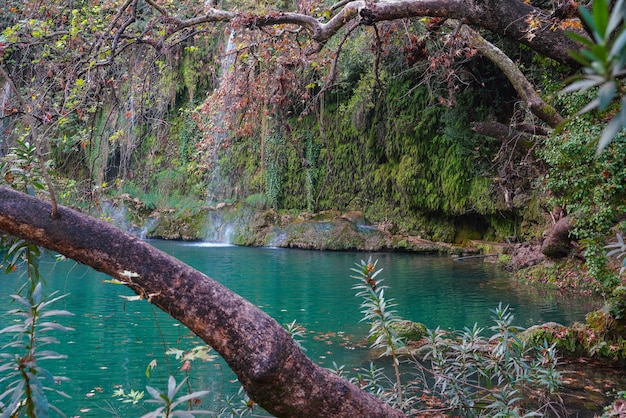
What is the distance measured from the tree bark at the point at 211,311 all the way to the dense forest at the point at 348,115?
0.18ft

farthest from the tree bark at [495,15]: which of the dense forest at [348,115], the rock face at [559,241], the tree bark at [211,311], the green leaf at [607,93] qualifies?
the rock face at [559,241]

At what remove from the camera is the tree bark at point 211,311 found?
237 cm

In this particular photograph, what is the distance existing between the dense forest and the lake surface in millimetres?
1573

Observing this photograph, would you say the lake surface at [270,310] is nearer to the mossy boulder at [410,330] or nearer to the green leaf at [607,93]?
the mossy boulder at [410,330]

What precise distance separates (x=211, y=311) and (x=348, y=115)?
17515 millimetres

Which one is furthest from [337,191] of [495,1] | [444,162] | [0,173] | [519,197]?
[0,173]

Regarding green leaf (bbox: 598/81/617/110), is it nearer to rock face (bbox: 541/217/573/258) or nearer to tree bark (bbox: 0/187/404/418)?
tree bark (bbox: 0/187/404/418)

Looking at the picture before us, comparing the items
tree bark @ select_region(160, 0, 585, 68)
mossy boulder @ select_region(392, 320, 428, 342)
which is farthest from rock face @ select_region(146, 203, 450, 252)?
tree bark @ select_region(160, 0, 585, 68)

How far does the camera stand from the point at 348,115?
19.4m

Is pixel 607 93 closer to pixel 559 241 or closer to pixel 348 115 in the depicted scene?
pixel 559 241

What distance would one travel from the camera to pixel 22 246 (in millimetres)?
2904

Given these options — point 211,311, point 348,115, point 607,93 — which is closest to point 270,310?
point 211,311

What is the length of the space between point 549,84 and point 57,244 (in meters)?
10.0

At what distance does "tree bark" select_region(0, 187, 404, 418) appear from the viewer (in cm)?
237
